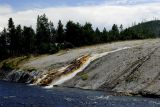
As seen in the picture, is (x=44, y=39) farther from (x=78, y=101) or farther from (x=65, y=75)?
(x=78, y=101)

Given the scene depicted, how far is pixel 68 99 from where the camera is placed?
82.9 m

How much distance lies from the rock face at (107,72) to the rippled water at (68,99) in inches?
277

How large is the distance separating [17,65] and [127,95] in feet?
224

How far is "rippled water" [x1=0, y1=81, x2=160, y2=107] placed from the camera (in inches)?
2969

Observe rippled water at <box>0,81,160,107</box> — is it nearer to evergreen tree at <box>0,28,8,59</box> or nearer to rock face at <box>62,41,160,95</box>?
rock face at <box>62,41,160,95</box>

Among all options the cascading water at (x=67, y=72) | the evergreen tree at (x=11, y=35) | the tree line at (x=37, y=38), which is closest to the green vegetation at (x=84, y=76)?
the cascading water at (x=67, y=72)

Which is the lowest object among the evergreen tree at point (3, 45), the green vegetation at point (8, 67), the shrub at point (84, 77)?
the green vegetation at point (8, 67)

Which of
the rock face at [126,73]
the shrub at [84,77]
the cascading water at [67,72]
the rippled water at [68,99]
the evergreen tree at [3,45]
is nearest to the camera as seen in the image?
the rippled water at [68,99]

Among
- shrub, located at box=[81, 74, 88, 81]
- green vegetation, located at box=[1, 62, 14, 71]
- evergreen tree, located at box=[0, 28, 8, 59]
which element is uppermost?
evergreen tree, located at box=[0, 28, 8, 59]

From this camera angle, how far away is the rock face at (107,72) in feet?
315

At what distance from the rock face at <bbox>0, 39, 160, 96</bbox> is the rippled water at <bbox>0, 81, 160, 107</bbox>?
7023 mm

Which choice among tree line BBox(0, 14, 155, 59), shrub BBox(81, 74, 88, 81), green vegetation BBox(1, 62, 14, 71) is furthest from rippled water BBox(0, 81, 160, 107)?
tree line BBox(0, 14, 155, 59)

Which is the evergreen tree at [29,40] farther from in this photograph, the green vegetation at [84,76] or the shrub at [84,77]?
the shrub at [84,77]

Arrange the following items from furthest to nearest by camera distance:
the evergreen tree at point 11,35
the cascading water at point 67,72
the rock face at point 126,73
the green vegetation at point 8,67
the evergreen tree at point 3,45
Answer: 1. the evergreen tree at point 11,35
2. the evergreen tree at point 3,45
3. the green vegetation at point 8,67
4. the cascading water at point 67,72
5. the rock face at point 126,73
